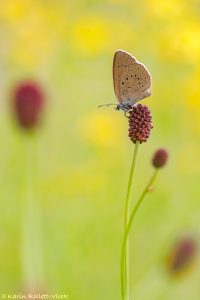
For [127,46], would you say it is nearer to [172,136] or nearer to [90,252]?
[172,136]

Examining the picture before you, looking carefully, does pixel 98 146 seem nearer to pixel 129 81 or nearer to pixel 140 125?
pixel 129 81

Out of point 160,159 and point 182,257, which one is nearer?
point 160,159

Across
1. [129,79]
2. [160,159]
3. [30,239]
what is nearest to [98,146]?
[30,239]

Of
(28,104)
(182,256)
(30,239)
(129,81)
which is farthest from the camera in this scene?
(182,256)

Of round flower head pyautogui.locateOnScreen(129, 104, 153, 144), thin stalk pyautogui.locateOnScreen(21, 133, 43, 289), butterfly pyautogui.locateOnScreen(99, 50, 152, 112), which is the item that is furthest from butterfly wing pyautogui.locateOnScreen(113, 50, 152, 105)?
thin stalk pyautogui.locateOnScreen(21, 133, 43, 289)

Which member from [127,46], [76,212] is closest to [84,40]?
[127,46]

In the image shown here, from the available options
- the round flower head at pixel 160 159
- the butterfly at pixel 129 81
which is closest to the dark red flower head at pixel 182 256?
the butterfly at pixel 129 81

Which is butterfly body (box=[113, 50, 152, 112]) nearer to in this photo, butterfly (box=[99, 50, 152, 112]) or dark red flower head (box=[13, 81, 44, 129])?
butterfly (box=[99, 50, 152, 112])
